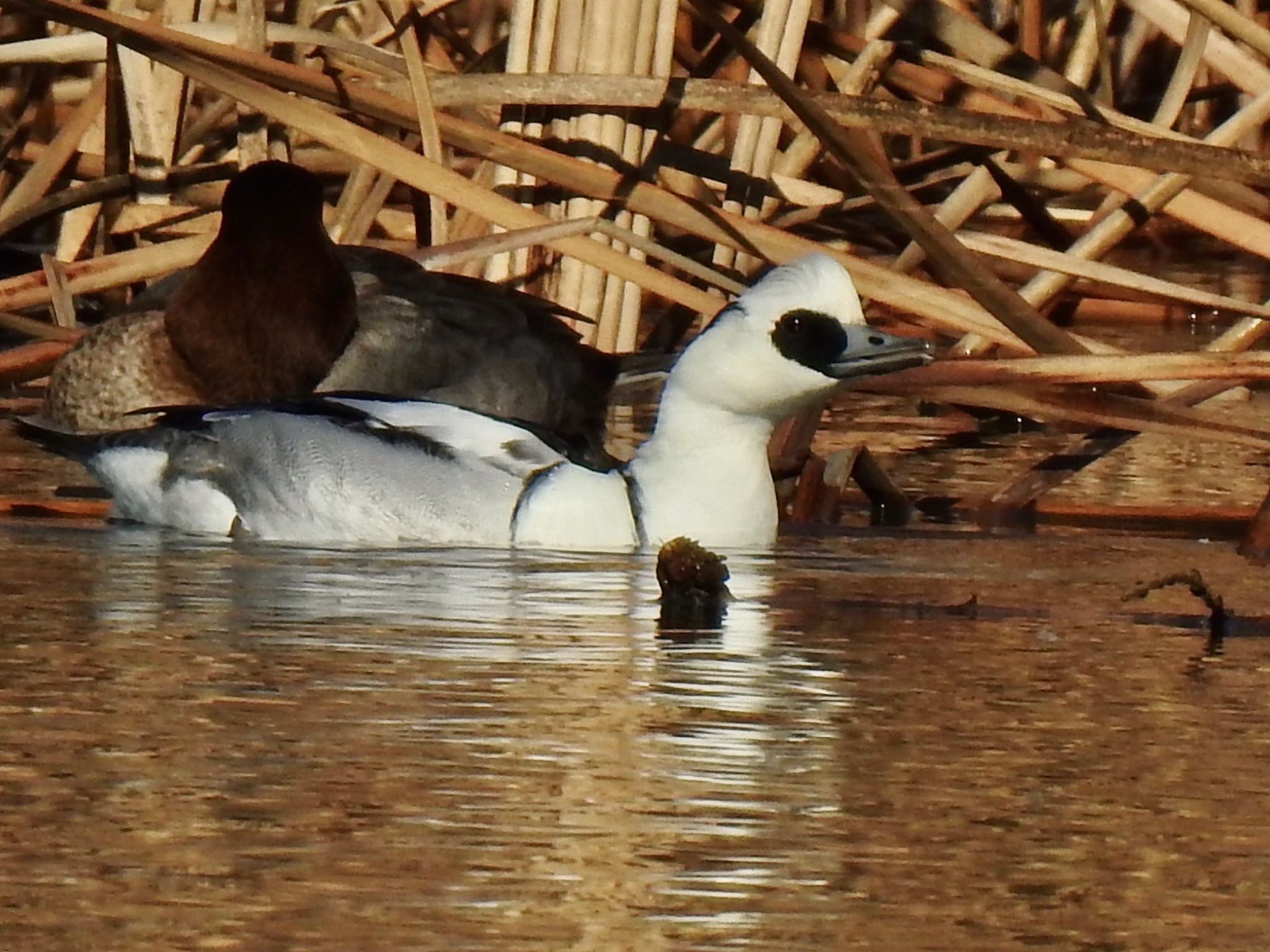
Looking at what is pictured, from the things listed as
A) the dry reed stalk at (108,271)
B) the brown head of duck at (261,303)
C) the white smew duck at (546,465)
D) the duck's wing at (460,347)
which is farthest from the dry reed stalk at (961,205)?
the white smew duck at (546,465)

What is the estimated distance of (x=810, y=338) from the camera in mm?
5941

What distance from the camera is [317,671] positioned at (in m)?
4.34

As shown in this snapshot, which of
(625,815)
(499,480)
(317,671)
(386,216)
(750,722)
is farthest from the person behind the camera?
(386,216)

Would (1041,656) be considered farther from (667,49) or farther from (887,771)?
(667,49)

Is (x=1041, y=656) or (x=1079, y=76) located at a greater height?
(x=1079, y=76)

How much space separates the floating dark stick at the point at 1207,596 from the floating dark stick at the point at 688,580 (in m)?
0.68

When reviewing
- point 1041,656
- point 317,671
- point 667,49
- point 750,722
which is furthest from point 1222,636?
point 667,49

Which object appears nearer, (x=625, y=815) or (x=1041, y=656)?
(x=625, y=815)

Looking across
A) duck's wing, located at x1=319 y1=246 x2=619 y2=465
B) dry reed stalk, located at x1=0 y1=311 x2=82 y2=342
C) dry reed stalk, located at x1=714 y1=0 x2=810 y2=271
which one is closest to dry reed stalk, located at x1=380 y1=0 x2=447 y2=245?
duck's wing, located at x1=319 y1=246 x2=619 y2=465

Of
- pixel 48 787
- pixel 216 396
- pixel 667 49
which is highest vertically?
pixel 667 49

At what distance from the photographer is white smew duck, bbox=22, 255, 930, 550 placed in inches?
234

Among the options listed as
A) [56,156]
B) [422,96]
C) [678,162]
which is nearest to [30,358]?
[56,156]

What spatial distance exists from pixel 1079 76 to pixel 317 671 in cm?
551

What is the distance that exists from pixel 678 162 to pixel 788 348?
181 centimetres
